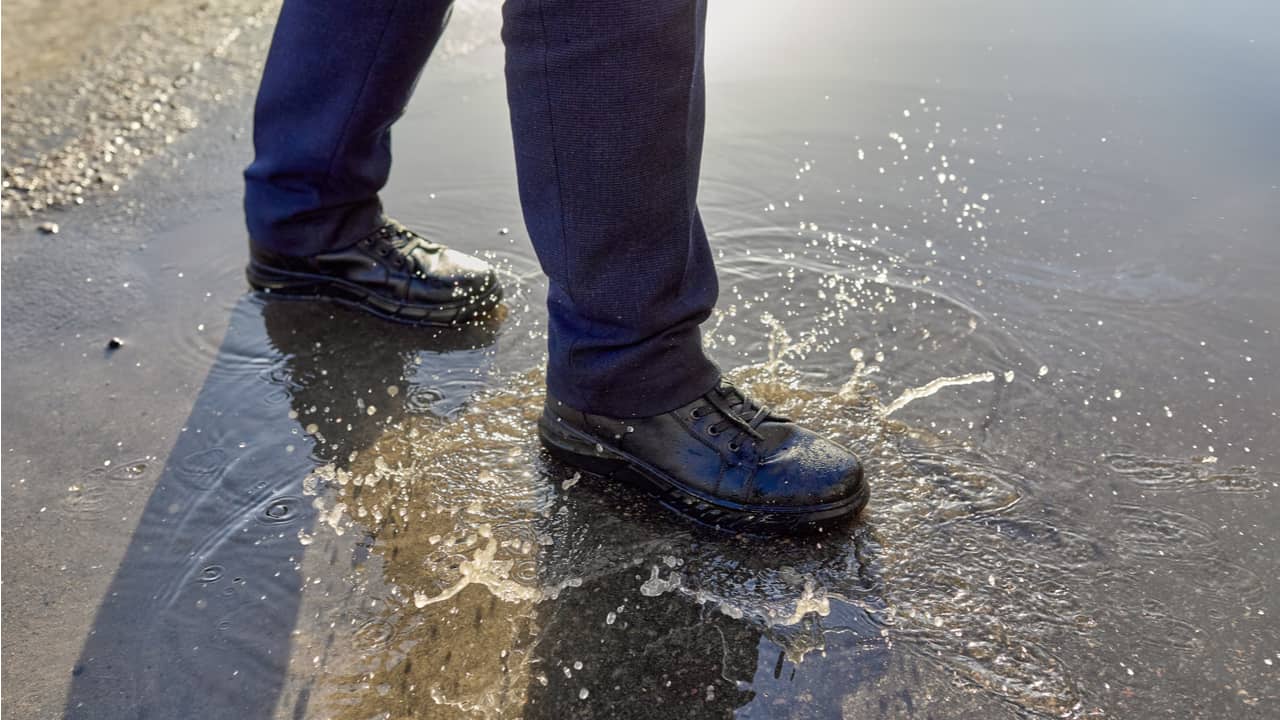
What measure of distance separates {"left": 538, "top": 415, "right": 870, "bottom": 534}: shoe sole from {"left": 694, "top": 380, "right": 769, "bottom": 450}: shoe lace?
0.10m

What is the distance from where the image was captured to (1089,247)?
2244mm

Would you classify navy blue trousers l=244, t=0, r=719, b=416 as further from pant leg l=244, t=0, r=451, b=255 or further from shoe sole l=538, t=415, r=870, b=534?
pant leg l=244, t=0, r=451, b=255

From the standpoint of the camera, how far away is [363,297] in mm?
2199

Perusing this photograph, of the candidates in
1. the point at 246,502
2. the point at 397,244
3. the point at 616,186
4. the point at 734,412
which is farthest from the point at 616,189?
the point at 397,244

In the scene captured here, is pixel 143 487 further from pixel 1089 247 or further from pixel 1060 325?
pixel 1089 247

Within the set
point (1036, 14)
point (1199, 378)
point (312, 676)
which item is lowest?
point (312, 676)

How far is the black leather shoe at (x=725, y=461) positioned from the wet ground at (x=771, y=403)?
5 cm

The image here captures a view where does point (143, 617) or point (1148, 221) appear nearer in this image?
point (143, 617)

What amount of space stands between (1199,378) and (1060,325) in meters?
0.26

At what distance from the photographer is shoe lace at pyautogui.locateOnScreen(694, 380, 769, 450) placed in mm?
1630

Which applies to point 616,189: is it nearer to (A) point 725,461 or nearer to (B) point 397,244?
(A) point 725,461

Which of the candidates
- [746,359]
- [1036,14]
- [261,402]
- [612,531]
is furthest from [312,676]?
[1036,14]

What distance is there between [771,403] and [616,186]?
1.85 ft

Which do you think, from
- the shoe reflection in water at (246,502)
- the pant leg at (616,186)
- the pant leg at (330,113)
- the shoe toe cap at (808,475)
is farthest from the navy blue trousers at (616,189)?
the pant leg at (330,113)
